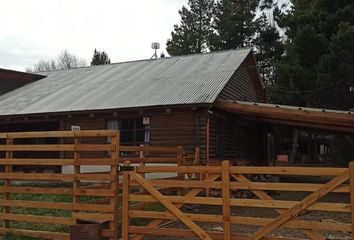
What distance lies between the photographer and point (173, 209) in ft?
21.7

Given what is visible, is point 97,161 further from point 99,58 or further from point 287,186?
point 99,58

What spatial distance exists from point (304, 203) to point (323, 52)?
1725 cm

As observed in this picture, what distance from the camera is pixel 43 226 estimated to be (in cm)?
918

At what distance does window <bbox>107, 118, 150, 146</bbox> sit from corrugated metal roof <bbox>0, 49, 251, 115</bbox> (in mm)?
862

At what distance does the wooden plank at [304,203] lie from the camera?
560 cm

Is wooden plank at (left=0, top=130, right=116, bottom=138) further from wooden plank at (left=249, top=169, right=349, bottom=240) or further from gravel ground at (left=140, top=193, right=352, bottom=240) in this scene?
wooden plank at (left=249, top=169, right=349, bottom=240)

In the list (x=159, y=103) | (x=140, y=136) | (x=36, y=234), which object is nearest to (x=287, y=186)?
(x=36, y=234)

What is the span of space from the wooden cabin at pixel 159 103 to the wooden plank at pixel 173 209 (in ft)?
30.2

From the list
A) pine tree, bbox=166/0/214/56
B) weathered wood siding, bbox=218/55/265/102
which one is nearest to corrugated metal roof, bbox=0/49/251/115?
weathered wood siding, bbox=218/55/265/102

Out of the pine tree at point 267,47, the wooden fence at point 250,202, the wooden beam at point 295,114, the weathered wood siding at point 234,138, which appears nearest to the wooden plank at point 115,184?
the wooden fence at point 250,202

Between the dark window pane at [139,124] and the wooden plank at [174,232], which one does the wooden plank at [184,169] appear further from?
the dark window pane at [139,124]

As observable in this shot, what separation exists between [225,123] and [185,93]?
2.59 m

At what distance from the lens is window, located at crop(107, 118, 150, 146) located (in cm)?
1802

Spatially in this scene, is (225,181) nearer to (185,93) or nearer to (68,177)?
(68,177)
